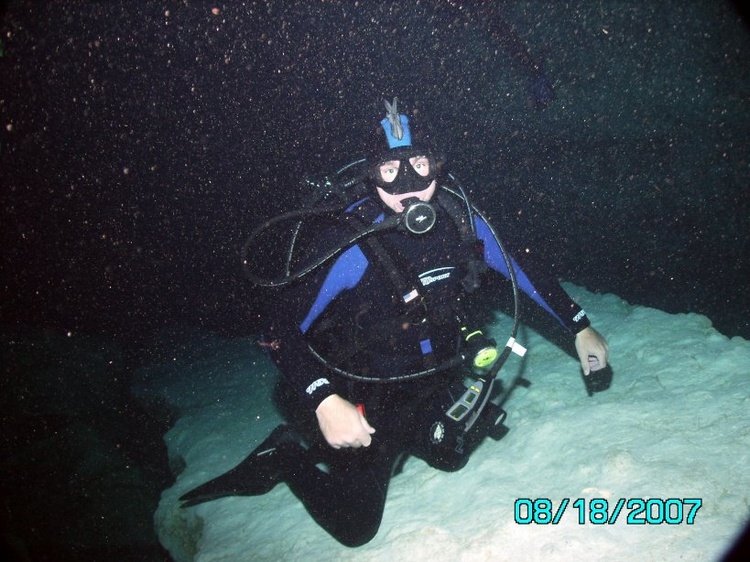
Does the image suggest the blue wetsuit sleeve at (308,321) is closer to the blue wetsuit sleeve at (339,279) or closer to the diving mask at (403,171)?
the blue wetsuit sleeve at (339,279)

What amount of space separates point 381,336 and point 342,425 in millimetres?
804

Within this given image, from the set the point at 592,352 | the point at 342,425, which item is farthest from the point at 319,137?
the point at 342,425

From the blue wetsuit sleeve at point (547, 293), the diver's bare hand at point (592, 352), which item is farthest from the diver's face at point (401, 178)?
the diver's bare hand at point (592, 352)

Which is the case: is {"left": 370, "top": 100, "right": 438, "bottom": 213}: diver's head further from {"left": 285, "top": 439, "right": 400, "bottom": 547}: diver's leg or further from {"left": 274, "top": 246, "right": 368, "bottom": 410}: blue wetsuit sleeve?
{"left": 285, "top": 439, "right": 400, "bottom": 547}: diver's leg

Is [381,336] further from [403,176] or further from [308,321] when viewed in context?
[403,176]

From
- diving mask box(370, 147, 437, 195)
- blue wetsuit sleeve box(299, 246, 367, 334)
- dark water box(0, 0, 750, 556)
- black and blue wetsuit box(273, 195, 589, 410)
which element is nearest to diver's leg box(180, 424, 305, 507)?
black and blue wetsuit box(273, 195, 589, 410)

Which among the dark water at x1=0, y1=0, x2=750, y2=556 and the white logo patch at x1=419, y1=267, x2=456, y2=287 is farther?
the dark water at x1=0, y1=0, x2=750, y2=556

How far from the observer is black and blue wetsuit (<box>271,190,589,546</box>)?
284cm

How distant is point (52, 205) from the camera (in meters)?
11.5

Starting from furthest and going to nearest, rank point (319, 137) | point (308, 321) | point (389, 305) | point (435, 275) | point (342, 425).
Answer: point (319, 137) < point (435, 275) < point (389, 305) < point (308, 321) < point (342, 425)

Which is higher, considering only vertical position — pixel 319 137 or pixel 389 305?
pixel 319 137

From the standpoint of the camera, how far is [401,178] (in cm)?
304

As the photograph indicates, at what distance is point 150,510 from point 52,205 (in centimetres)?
1066

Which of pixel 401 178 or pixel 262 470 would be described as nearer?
pixel 401 178
